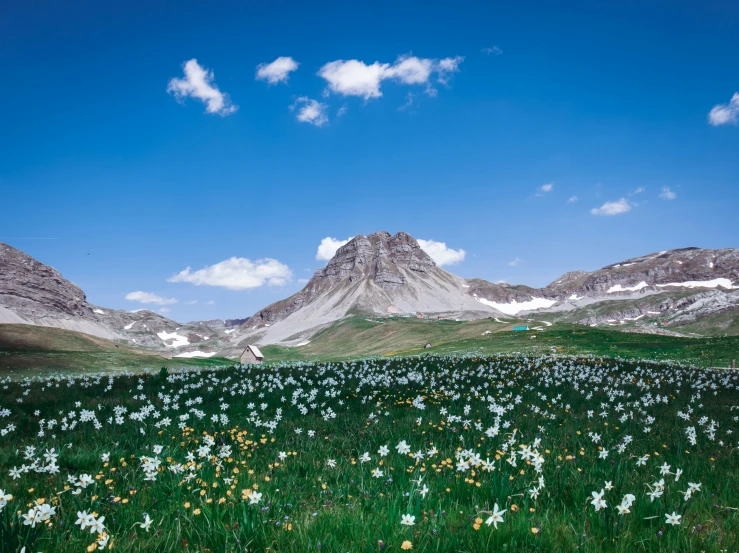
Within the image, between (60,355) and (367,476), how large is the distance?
2224 inches

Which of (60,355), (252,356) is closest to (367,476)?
(60,355)

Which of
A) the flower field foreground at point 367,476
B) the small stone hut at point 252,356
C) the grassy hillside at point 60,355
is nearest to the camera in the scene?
the flower field foreground at point 367,476

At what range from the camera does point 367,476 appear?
650 cm

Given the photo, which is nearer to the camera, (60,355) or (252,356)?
(60,355)

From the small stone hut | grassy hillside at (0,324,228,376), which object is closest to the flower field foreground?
grassy hillside at (0,324,228,376)

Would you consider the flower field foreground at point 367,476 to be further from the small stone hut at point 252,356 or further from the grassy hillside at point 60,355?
the small stone hut at point 252,356

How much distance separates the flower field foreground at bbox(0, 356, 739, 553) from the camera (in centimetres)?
444

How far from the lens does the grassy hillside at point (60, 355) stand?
132 feet

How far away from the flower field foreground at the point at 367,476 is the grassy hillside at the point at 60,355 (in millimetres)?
34525

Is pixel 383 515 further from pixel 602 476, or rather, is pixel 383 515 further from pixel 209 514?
pixel 602 476

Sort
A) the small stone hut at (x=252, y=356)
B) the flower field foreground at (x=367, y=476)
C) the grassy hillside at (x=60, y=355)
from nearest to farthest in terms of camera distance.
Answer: the flower field foreground at (x=367, y=476) → the grassy hillside at (x=60, y=355) → the small stone hut at (x=252, y=356)

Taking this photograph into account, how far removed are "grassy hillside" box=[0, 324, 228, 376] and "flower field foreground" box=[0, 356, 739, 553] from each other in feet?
113

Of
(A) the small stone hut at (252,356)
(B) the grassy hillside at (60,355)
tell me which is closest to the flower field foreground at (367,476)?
(B) the grassy hillside at (60,355)

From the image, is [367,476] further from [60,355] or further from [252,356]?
[252,356]
